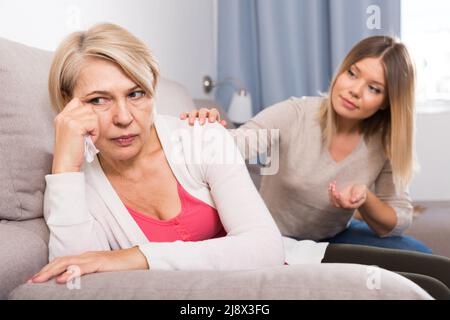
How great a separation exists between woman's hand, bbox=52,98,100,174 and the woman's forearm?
0.78 meters

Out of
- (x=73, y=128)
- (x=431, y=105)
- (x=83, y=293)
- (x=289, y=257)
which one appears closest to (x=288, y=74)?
(x=431, y=105)

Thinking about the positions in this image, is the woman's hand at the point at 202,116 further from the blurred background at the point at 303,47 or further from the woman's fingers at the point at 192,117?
the blurred background at the point at 303,47

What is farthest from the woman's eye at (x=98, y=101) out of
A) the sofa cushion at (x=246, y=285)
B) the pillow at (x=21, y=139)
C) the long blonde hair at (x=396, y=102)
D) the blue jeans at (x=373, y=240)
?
the blue jeans at (x=373, y=240)

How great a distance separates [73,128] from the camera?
1.03 m

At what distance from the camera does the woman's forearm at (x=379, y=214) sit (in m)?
1.49

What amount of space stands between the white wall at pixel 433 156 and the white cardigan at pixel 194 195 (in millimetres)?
2078

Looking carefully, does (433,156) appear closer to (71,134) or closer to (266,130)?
(266,130)

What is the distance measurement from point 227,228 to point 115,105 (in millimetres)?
314

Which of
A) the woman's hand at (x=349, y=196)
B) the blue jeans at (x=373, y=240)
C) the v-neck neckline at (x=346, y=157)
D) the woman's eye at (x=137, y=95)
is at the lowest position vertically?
the blue jeans at (x=373, y=240)

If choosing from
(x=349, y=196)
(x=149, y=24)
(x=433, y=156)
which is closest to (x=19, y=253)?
(x=349, y=196)

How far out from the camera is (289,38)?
295cm

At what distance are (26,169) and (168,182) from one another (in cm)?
27
